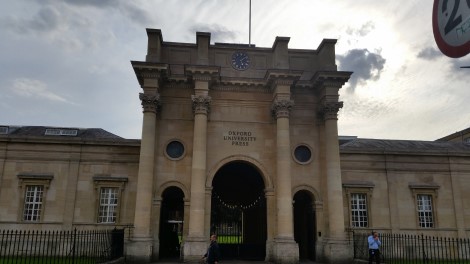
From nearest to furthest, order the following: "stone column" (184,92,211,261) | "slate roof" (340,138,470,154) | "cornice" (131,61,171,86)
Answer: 1. "stone column" (184,92,211,261)
2. "cornice" (131,61,171,86)
3. "slate roof" (340,138,470,154)

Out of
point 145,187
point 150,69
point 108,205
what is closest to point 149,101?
point 150,69

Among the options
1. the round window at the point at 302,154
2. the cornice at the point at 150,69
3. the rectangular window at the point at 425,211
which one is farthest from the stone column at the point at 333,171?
the cornice at the point at 150,69

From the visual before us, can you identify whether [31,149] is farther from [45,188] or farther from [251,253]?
[251,253]

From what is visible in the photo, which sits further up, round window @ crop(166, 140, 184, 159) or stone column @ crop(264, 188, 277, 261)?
round window @ crop(166, 140, 184, 159)

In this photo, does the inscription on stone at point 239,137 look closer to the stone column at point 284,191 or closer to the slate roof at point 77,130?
the stone column at point 284,191

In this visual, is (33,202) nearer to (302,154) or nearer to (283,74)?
(302,154)

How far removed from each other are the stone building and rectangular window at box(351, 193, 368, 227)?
0.23ft

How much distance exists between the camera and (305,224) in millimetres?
25469

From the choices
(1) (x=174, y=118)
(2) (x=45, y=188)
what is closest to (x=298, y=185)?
(1) (x=174, y=118)

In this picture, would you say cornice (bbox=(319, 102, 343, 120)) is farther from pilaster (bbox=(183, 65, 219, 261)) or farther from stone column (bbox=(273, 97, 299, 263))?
pilaster (bbox=(183, 65, 219, 261))

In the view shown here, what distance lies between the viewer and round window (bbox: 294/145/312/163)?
957 inches

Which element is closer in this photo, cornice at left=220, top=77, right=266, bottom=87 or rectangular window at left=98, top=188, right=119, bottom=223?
cornice at left=220, top=77, right=266, bottom=87

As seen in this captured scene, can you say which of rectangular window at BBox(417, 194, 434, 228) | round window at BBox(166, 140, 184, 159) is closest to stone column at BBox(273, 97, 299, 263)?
round window at BBox(166, 140, 184, 159)

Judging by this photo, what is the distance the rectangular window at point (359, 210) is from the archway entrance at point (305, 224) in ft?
10.3
